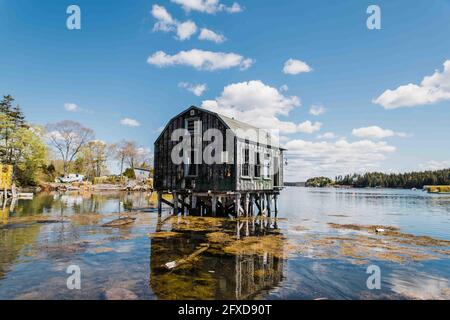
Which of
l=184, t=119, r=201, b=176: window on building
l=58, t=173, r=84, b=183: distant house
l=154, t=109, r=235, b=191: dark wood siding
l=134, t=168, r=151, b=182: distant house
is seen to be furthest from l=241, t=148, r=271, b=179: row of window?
l=58, t=173, r=84, b=183: distant house

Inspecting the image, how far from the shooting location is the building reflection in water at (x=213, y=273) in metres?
8.02

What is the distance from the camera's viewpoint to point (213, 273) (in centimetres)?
966

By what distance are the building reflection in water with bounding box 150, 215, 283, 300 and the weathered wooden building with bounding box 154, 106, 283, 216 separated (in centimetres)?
889

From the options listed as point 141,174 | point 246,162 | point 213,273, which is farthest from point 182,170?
point 141,174

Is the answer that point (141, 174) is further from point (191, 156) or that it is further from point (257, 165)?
point (257, 165)

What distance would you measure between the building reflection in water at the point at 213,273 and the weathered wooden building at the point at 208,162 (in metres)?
8.89

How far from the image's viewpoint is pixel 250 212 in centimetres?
2825

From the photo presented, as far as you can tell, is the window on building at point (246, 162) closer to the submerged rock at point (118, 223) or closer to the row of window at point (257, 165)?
the row of window at point (257, 165)

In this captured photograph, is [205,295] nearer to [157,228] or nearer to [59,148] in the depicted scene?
[157,228]

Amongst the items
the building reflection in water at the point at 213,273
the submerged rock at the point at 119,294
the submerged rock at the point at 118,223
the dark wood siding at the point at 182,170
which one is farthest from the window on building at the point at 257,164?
the submerged rock at the point at 119,294

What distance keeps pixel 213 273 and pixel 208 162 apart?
14.0m

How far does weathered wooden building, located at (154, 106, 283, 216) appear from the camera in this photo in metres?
22.4
